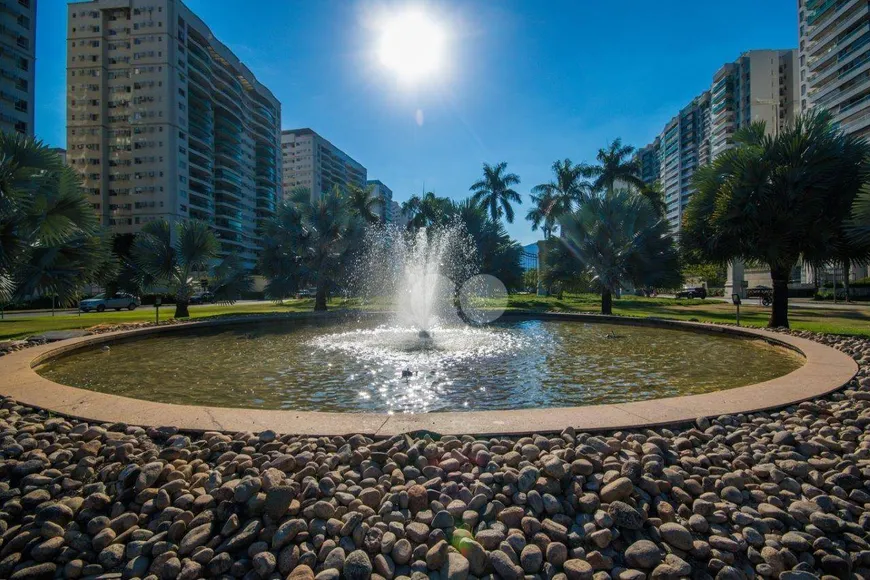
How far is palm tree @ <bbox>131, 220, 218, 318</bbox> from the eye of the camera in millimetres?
20953

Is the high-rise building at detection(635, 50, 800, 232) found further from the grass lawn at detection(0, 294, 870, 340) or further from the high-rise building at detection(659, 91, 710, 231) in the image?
the grass lawn at detection(0, 294, 870, 340)

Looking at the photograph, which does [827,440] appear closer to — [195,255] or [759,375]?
[759,375]

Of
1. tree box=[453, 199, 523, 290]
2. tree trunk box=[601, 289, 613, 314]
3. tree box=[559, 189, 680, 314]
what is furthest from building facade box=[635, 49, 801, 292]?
tree trunk box=[601, 289, 613, 314]

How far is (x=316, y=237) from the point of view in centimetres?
2525

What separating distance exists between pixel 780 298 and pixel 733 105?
115m

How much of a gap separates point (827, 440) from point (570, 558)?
116 inches

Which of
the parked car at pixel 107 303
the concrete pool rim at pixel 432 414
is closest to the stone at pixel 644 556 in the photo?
the concrete pool rim at pixel 432 414

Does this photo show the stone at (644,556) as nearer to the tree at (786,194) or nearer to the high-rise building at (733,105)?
the tree at (786,194)

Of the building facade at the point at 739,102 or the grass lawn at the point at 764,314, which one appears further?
the building facade at the point at 739,102

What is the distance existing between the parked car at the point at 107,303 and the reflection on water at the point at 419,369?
24.2 metres

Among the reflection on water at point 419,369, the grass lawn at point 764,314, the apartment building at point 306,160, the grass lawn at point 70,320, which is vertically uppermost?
the apartment building at point 306,160

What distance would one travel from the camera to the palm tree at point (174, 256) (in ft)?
68.7

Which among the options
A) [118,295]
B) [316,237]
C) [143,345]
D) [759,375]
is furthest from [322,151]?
[759,375]

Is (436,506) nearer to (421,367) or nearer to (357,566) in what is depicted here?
(357,566)
